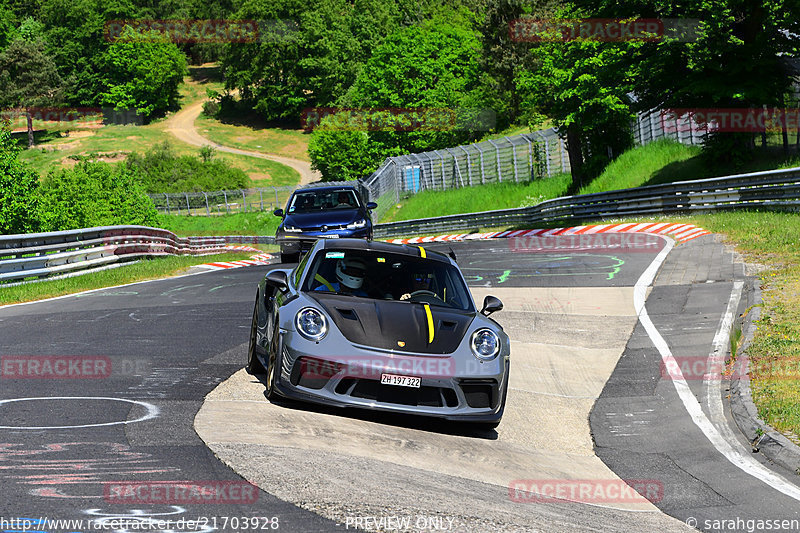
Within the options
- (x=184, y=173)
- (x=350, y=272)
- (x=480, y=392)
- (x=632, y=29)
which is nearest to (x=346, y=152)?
(x=184, y=173)

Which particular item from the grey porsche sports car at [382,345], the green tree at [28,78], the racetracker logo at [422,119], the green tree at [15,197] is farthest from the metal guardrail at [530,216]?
the green tree at [28,78]

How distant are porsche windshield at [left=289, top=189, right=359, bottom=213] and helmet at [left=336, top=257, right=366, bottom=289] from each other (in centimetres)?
1331

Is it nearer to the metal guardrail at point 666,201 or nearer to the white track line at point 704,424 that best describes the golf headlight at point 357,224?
the white track line at point 704,424

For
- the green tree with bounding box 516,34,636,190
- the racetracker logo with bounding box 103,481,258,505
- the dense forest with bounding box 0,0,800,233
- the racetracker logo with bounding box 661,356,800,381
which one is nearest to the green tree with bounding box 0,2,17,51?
the dense forest with bounding box 0,0,800,233

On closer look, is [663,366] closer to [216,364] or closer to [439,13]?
[216,364]

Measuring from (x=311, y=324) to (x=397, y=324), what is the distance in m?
0.70

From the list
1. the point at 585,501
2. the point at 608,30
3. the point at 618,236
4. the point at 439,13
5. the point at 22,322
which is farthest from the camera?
the point at 439,13

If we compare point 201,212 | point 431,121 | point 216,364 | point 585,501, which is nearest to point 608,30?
point 216,364

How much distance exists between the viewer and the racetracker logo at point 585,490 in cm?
634

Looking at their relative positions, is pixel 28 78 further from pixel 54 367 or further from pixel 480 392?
pixel 480 392

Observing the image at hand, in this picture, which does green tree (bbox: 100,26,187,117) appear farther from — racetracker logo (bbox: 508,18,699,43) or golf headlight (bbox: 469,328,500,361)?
golf headlight (bbox: 469,328,500,361)

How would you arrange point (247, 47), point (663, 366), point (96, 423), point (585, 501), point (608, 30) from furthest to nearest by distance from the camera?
point (247, 47)
point (608, 30)
point (663, 366)
point (96, 423)
point (585, 501)

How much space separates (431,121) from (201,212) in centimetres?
2102

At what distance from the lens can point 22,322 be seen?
13438 mm
